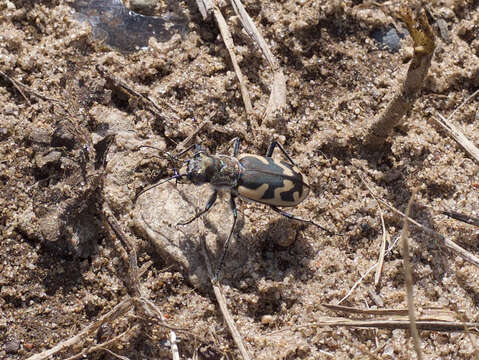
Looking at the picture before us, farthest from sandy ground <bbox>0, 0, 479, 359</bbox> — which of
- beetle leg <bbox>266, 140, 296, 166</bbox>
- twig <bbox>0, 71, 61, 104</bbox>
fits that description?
beetle leg <bbox>266, 140, 296, 166</bbox>

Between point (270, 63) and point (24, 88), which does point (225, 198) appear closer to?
point (270, 63)

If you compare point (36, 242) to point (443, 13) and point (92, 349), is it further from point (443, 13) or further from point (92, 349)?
point (443, 13)

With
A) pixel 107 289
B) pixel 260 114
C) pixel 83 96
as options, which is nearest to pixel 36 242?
pixel 107 289

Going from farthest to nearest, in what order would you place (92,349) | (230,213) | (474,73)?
(474,73)
(230,213)
(92,349)

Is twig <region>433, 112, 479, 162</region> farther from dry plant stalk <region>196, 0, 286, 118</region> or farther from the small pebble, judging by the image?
the small pebble

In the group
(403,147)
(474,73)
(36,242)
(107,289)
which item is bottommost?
(107,289)
